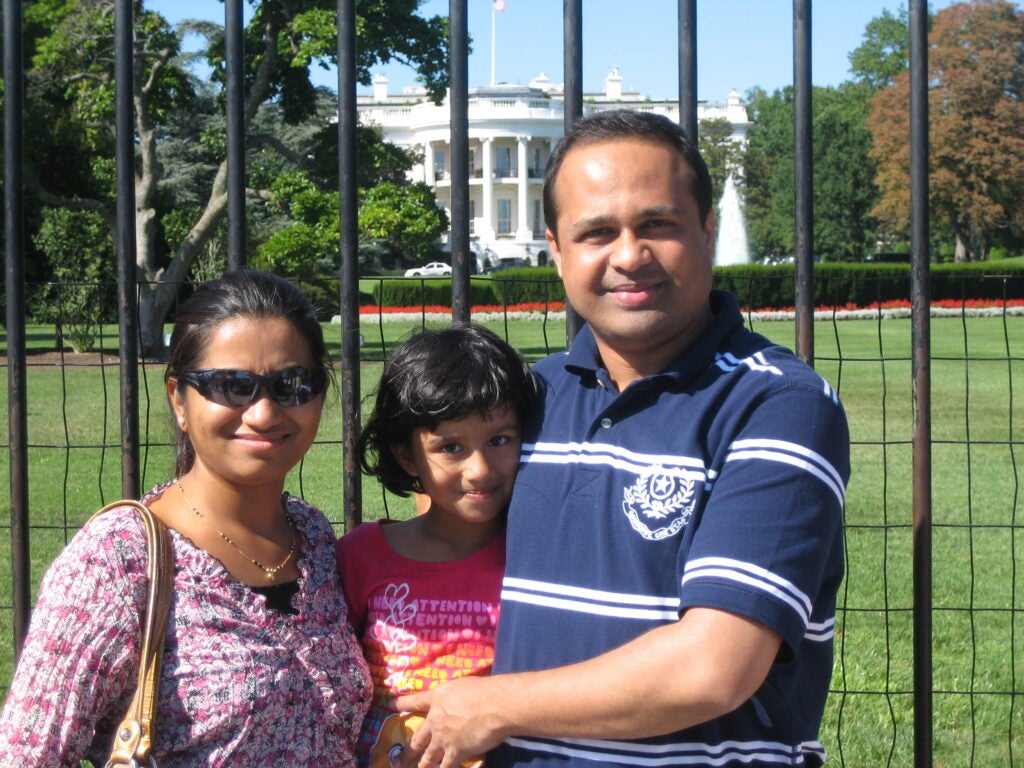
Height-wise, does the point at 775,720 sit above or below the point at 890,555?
above

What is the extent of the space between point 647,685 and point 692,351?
0.63 meters

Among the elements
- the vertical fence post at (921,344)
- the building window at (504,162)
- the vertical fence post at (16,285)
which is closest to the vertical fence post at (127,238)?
the vertical fence post at (16,285)

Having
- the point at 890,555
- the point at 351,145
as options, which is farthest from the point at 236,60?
the point at 890,555

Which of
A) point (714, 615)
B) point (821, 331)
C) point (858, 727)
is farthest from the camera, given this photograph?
point (821, 331)

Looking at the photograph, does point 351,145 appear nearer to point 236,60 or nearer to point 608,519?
point 236,60

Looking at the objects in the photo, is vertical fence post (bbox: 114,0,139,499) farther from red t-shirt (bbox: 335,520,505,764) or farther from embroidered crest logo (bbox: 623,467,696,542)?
embroidered crest logo (bbox: 623,467,696,542)

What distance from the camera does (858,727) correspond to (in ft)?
15.9

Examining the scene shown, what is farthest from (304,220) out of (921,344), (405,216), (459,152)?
(921,344)

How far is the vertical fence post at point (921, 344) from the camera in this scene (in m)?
2.92

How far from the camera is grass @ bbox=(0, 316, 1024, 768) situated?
4797mm

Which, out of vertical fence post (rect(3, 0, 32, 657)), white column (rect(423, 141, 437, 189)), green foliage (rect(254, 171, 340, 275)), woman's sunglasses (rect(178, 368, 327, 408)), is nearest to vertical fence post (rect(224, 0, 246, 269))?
vertical fence post (rect(3, 0, 32, 657))

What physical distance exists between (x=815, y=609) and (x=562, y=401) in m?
0.63

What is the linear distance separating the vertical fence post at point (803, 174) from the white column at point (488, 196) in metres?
63.6

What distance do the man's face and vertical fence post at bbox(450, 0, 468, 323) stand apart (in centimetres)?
67
